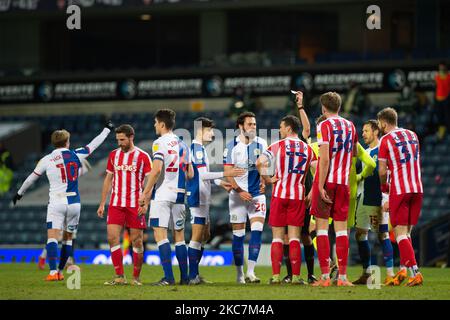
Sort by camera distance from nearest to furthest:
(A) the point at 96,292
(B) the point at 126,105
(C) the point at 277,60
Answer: (A) the point at 96,292 → (C) the point at 277,60 → (B) the point at 126,105

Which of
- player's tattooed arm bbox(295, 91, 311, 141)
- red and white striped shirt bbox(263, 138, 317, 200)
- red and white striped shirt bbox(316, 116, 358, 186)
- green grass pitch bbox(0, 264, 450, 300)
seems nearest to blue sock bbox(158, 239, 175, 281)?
green grass pitch bbox(0, 264, 450, 300)

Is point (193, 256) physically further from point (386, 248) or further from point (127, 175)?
point (386, 248)

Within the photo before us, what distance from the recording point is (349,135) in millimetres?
11922

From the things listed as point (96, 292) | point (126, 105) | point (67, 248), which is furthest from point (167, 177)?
point (126, 105)

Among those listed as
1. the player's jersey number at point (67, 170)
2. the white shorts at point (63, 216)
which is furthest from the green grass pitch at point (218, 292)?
the player's jersey number at point (67, 170)

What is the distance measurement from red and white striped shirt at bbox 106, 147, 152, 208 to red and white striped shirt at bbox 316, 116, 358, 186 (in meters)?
2.58

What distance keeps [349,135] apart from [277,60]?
58.7ft

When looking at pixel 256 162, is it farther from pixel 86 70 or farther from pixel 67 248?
pixel 86 70

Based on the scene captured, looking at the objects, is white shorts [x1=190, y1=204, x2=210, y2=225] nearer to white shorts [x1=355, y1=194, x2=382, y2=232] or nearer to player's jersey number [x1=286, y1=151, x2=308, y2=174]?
player's jersey number [x1=286, y1=151, x2=308, y2=174]

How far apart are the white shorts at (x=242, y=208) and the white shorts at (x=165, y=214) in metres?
0.99

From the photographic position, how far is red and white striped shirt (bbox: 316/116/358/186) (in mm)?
11828

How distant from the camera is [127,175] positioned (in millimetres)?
13352

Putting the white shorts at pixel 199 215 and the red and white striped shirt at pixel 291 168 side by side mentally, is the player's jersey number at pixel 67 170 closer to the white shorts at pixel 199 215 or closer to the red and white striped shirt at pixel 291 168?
the white shorts at pixel 199 215

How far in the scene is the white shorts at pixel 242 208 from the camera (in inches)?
537
